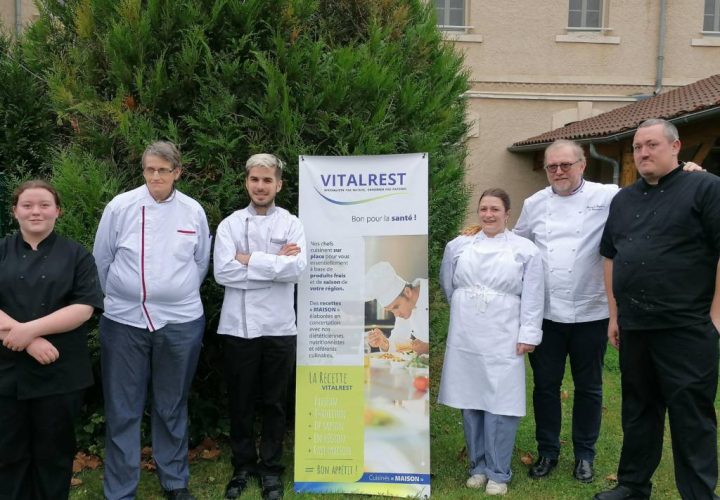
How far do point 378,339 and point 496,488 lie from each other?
118cm

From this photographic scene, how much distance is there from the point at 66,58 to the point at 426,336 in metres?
3.10

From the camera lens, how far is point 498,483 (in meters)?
4.00

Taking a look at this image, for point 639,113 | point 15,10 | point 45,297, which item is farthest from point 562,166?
point 15,10

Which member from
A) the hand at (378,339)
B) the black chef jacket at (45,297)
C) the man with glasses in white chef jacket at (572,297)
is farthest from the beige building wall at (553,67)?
the black chef jacket at (45,297)

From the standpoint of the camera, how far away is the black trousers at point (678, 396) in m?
3.49

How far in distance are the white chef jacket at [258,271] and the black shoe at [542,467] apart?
195cm

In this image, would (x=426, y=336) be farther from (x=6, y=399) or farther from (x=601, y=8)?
(x=601, y=8)

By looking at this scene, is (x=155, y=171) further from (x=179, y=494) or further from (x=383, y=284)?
(x=179, y=494)

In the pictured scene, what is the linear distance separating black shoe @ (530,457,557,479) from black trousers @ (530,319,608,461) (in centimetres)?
3

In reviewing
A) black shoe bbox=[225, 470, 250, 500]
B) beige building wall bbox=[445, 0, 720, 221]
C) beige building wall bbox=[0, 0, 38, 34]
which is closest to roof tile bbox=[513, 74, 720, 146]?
beige building wall bbox=[445, 0, 720, 221]

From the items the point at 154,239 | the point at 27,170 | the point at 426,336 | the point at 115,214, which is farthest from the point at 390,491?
the point at 27,170

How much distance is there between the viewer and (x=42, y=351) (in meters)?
3.07

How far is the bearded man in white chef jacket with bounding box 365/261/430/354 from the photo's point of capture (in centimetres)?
396

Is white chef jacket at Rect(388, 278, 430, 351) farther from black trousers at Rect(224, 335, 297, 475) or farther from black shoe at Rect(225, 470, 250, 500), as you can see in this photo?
black shoe at Rect(225, 470, 250, 500)
